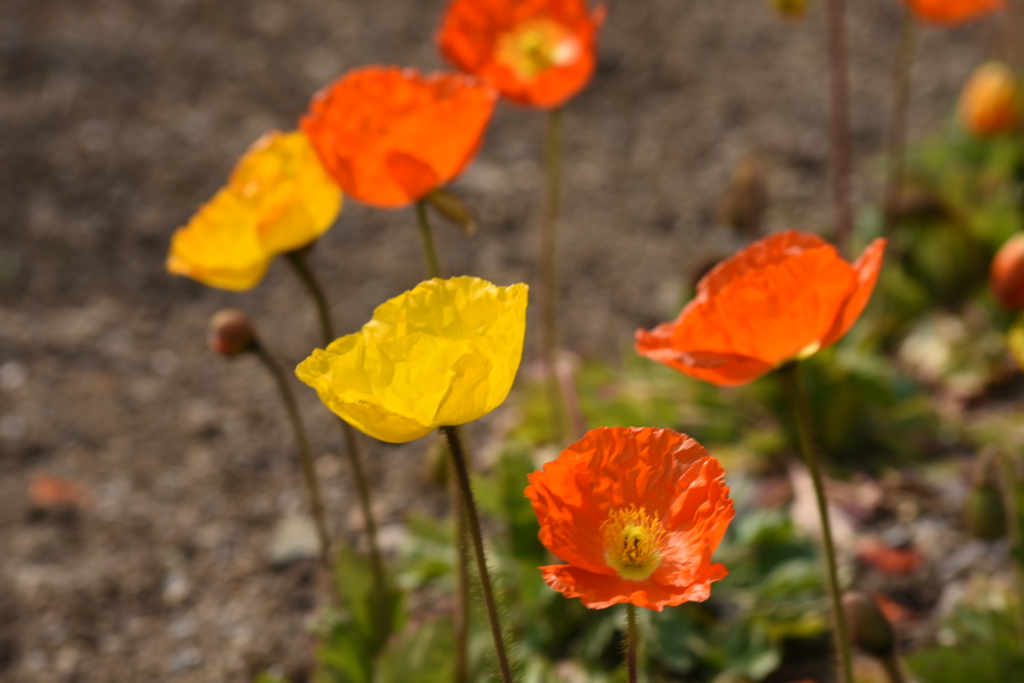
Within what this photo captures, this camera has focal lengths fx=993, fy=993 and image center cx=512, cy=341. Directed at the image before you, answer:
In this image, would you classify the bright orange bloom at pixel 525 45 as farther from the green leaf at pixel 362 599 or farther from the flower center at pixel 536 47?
the green leaf at pixel 362 599

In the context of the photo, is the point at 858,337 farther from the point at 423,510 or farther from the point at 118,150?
the point at 118,150

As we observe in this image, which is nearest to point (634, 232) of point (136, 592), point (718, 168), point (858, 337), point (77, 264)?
point (718, 168)

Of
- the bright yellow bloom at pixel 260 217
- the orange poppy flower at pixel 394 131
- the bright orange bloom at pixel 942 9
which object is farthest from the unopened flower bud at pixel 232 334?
the bright orange bloom at pixel 942 9

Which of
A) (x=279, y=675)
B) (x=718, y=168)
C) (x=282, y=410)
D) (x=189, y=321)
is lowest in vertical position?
(x=279, y=675)

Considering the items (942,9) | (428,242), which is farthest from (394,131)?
(942,9)

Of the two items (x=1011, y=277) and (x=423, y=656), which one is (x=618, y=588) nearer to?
(x=423, y=656)

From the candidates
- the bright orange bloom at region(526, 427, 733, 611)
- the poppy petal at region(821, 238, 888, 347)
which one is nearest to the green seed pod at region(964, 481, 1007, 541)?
the poppy petal at region(821, 238, 888, 347)
